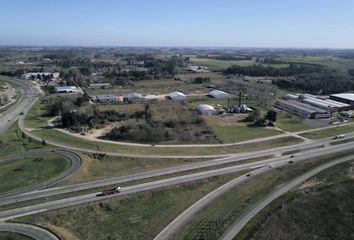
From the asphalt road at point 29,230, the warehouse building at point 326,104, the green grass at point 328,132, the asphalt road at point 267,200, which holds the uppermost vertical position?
the warehouse building at point 326,104

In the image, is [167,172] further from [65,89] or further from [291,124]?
[65,89]

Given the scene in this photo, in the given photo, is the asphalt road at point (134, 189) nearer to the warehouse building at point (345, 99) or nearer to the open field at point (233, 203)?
the open field at point (233, 203)

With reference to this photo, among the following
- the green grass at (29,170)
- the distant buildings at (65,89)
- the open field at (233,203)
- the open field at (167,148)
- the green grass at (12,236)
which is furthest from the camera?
the distant buildings at (65,89)

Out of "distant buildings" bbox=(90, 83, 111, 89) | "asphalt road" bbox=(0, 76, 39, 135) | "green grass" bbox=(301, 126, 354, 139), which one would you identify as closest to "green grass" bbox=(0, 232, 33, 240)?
"asphalt road" bbox=(0, 76, 39, 135)

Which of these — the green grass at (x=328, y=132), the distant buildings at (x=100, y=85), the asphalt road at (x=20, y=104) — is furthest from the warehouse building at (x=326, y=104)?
the asphalt road at (x=20, y=104)

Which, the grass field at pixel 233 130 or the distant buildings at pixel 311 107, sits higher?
the distant buildings at pixel 311 107

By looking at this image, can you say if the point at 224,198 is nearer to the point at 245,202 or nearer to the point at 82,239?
the point at 245,202

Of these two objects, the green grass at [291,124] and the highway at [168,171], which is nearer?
the highway at [168,171]

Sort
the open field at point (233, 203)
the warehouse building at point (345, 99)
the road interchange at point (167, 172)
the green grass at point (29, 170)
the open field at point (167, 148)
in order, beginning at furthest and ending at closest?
the warehouse building at point (345, 99), the open field at point (167, 148), the green grass at point (29, 170), the road interchange at point (167, 172), the open field at point (233, 203)
